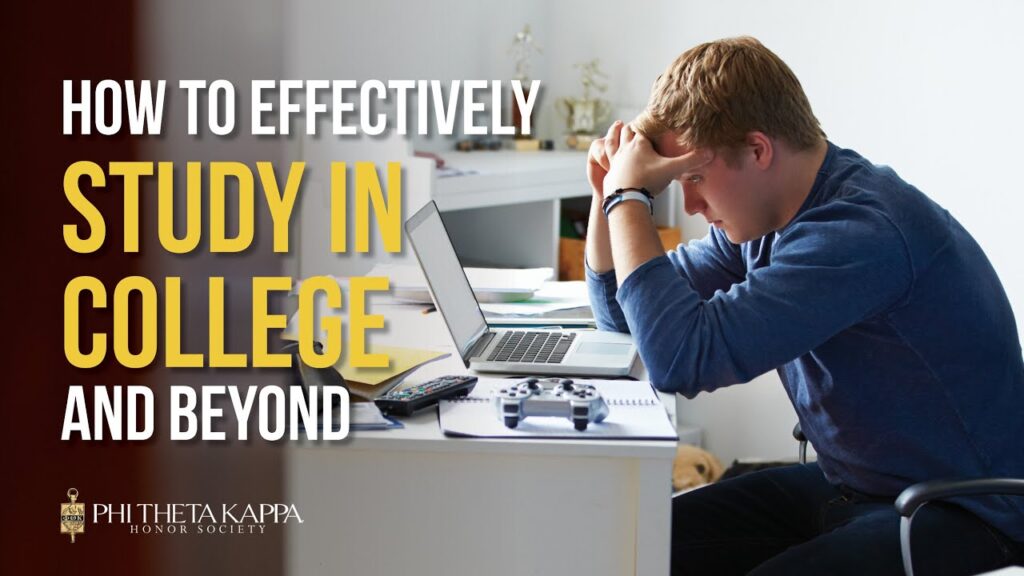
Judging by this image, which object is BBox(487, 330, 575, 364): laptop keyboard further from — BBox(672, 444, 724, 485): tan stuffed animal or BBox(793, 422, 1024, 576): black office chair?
BBox(672, 444, 724, 485): tan stuffed animal

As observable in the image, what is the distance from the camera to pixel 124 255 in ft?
1.82

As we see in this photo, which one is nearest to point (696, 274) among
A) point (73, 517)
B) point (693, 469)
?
point (73, 517)

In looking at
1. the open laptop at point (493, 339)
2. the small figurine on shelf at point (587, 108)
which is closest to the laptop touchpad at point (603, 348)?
the open laptop at point (493, 339)

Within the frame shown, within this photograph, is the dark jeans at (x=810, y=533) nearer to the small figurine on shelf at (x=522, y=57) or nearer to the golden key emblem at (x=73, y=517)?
the golden key emblem at (x=73, y=517)

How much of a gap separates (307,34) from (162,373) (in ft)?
8.22

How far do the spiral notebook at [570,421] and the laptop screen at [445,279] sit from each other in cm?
15

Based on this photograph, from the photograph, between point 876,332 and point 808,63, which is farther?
point 808,63

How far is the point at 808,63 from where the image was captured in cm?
307

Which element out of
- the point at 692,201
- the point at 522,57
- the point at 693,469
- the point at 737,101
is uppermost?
the point at 522,57

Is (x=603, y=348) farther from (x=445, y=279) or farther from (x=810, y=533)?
(x=810, y=533)

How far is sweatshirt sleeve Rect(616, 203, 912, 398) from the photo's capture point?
4.15 ft

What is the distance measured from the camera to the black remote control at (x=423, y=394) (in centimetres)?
131

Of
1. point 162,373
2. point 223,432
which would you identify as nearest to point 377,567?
point 223,432

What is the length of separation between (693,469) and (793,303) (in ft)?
5.96
